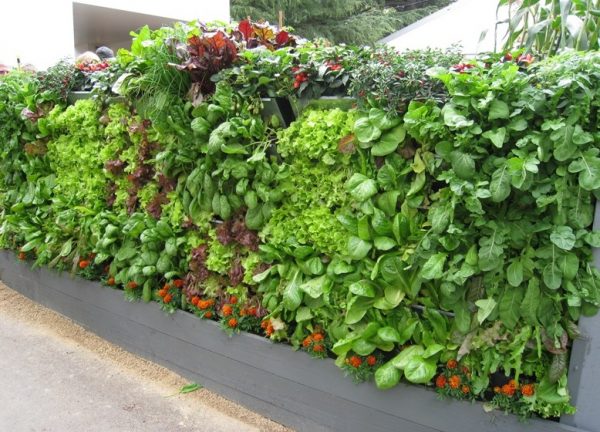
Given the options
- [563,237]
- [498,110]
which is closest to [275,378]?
[563,237]

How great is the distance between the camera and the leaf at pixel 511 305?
2275 mm

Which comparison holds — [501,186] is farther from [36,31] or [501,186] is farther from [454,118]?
[36,31]

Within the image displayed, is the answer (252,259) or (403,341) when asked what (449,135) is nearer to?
(403,341)

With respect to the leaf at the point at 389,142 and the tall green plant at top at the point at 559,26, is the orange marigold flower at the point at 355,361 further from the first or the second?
the tall green plant at top at the point at 559,26

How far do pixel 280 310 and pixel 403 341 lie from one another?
804mm

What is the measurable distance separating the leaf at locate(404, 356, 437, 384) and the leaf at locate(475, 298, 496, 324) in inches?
13.7

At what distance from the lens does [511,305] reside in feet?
7.48

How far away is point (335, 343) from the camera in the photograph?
2.81 meters

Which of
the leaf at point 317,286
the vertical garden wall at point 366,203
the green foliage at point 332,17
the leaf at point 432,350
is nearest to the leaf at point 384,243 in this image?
the vertical garden wall at point 366,203

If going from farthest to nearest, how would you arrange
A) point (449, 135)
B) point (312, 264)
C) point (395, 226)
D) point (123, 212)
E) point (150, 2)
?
point (150, 2) → point (123, 212) → point (312, 264) → point (395, 226) → point (449, 135)

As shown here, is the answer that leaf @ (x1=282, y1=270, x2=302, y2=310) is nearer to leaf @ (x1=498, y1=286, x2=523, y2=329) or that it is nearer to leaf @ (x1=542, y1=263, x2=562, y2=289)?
leaf @ (x1=498, y1=286, x2=523, y2=329)

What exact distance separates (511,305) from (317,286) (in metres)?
1.00

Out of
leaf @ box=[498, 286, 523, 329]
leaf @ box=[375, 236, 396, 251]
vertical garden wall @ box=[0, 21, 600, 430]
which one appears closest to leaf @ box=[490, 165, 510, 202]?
vertical garden wall @ box=[0, 21, 600, 430]

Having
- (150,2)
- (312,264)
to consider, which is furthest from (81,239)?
(150,2)
